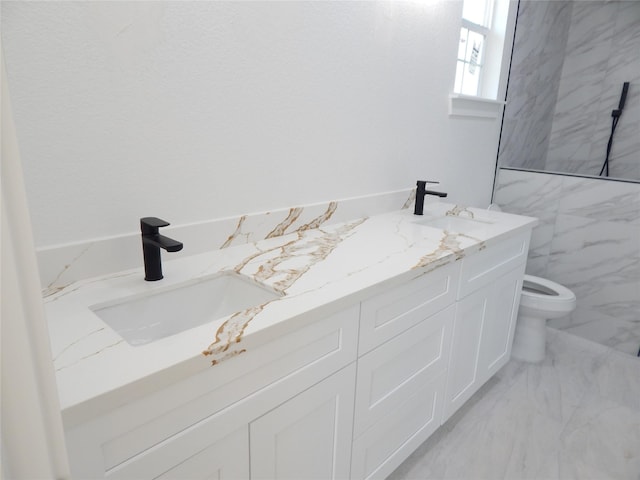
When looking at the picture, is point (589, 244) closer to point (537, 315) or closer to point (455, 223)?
point (537, 315)

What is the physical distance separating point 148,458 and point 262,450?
29 centimetres

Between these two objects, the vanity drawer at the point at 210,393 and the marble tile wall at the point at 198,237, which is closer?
the vanity drawer at the point at 210,393

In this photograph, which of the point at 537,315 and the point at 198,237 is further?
the point at 537,315

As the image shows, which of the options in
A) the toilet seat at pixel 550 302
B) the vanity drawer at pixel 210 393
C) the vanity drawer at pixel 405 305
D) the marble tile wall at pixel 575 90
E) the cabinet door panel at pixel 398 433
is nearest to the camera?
the vanity drawer at pixel 210 393

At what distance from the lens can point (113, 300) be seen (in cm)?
99

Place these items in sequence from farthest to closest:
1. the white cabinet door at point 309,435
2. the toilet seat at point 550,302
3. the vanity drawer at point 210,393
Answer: the toilet seat at point 550,302
the white cabinet door at point 309,435
the vanity drawer at point 210,393

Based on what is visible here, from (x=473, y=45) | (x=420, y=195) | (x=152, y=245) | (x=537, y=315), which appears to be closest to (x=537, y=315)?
(x=537, y=315)

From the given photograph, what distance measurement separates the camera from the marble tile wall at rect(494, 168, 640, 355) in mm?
2441

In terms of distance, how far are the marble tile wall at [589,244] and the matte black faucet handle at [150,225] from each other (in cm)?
242

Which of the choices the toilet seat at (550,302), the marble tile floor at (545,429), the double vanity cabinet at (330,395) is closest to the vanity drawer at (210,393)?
the double vanity cabinet at (330,395)

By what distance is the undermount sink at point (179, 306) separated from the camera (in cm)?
102

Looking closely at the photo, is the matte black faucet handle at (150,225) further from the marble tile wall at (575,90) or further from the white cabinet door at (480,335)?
the marble tile wall at (575,90)

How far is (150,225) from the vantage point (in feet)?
3.43

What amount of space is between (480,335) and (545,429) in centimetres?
53
